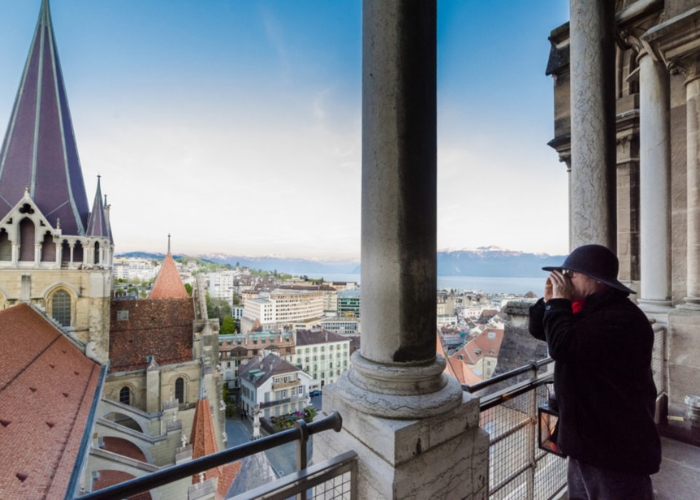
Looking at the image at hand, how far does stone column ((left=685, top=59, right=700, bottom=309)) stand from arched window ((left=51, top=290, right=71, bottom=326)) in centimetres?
2880

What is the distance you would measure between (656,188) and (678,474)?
11.4ft

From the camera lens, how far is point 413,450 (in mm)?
1591

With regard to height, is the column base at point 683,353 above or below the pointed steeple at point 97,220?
below

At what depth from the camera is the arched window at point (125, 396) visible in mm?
22734

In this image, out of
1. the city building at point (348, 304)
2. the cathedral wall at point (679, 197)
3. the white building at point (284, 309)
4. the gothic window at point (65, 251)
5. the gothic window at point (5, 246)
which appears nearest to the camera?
the cathedral wall at point (679, 197)

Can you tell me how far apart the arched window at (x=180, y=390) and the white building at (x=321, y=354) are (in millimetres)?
28692

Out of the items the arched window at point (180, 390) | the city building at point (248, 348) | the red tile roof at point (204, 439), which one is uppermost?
the arched window at point (180, 390)

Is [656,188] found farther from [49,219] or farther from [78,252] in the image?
[49,219]

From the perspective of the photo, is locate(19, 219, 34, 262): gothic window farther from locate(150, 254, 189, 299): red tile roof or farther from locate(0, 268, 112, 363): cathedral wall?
locate(150, 254, 189, 299): red tile roof

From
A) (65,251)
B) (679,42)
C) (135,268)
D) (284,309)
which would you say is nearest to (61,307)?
(65,251)

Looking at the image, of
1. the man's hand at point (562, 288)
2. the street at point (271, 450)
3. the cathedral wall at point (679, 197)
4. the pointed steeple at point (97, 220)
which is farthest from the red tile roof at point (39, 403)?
the street at point (271, 450)

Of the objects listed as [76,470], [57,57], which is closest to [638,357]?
[76,470]

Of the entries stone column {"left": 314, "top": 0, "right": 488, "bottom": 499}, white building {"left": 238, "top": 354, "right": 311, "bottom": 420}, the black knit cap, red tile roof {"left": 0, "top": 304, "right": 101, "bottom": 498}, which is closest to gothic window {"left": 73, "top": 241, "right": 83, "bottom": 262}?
red tile roof {"left": 0, "top": 304, "right": 101, "bottom": 498}

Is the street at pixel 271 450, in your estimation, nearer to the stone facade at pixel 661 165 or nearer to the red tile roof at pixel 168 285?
the red tile roof at pixel 168 285
